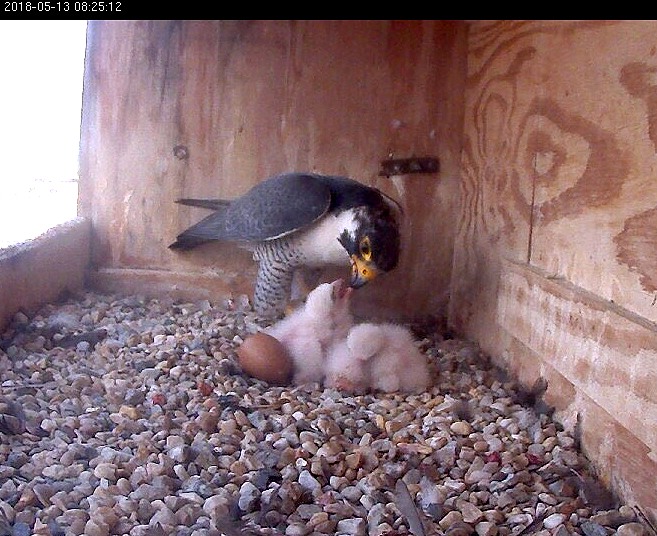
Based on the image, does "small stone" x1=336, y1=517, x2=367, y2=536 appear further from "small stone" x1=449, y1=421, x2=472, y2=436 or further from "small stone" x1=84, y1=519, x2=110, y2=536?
"small stone" x1=449, y1=421, x2=472, y2=436

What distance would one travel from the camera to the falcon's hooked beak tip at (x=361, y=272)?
8.55ft

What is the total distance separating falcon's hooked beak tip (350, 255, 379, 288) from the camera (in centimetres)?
261

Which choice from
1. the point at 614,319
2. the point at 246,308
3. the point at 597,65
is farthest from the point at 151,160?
the point at 614,319

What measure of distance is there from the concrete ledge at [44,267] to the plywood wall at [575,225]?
152 centimetres

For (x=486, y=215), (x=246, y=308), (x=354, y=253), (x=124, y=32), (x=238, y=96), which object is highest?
(x=124, y=32)

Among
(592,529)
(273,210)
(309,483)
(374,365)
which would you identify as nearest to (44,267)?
(273,210)

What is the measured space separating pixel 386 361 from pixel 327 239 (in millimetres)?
767

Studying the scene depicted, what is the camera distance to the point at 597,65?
182cm

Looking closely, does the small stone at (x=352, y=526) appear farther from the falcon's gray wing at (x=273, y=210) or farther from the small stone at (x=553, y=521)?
the falcon's gray wing at (x=273, y=210)

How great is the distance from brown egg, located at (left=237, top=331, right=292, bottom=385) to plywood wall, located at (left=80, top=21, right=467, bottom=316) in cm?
93

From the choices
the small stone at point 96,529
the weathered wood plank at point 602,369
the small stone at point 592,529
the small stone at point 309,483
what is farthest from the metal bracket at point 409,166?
the small stone at point 96,529

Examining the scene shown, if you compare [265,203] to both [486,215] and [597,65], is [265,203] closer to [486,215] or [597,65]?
[486,215]
